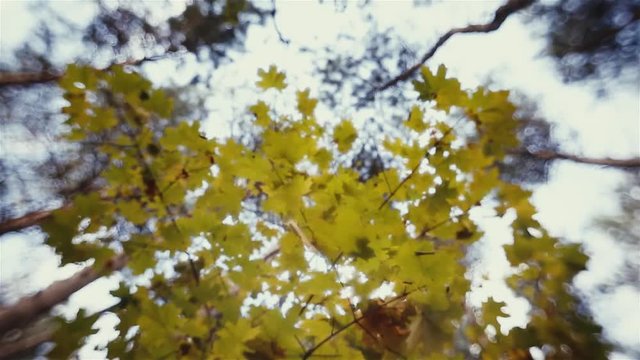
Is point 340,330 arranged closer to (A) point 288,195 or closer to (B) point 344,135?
(A) point 288,195

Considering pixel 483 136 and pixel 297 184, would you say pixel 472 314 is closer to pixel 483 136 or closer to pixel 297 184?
pixel 483 136

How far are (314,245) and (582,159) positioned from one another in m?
2.74

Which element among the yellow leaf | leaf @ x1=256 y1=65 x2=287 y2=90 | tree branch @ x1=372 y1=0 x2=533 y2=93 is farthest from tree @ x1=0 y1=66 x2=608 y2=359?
tree branch @ x1=372 y1=0 x2=533 y2=93

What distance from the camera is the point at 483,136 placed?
1.40 m

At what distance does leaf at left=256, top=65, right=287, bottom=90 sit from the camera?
5.65ft

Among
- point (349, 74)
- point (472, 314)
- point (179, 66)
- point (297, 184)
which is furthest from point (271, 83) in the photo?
point (179, 66)

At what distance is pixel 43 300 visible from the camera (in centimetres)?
298

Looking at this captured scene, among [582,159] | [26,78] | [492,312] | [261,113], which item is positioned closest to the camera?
[492,312]

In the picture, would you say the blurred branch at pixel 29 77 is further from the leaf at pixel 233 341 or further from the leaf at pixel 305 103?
the leaf at pixel 233 341

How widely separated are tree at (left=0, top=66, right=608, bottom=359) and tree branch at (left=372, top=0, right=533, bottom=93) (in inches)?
79.9

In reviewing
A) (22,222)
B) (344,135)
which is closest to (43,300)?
(22,222)

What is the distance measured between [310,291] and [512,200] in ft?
2.52

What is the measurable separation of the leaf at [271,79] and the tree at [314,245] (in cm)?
34

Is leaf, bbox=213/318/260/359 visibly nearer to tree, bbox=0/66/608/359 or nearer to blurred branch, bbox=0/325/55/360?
tree, bbox=0/66/608/359
